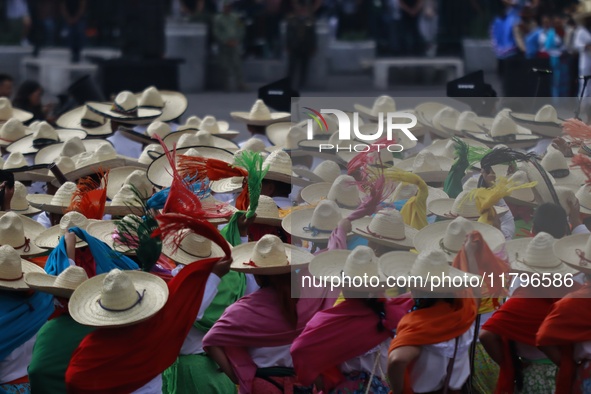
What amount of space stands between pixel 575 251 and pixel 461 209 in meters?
1.06

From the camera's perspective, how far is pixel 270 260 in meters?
6.35

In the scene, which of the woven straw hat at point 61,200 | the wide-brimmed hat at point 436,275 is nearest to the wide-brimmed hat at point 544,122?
the wide-brimmed hat at point 436,275

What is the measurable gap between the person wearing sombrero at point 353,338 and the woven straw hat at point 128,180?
6.78 ft

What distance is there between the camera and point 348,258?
237 inches

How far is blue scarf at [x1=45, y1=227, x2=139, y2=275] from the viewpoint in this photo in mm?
6453

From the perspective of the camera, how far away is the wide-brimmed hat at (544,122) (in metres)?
8.80

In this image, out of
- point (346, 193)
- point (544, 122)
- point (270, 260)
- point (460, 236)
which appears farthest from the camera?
point (544, 122)

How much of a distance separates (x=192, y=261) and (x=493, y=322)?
1621mm

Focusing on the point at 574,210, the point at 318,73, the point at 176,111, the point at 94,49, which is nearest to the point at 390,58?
the point at 318,73

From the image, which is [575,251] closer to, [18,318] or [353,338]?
[353,338]

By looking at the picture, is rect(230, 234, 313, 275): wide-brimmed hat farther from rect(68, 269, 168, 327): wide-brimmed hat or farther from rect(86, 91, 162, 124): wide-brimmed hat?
rect(86, 91, 162, 124): wide-brimmed hat

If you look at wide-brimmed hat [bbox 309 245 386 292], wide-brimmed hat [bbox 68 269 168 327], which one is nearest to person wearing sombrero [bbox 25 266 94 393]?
wide-brimmed hat [bbox 68 269 168 327]

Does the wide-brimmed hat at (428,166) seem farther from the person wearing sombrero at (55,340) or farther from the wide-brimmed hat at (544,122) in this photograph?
the person wearing sombrero at (55,340)

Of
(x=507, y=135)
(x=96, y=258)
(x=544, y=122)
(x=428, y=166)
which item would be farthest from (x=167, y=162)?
(x=544, y=122)
